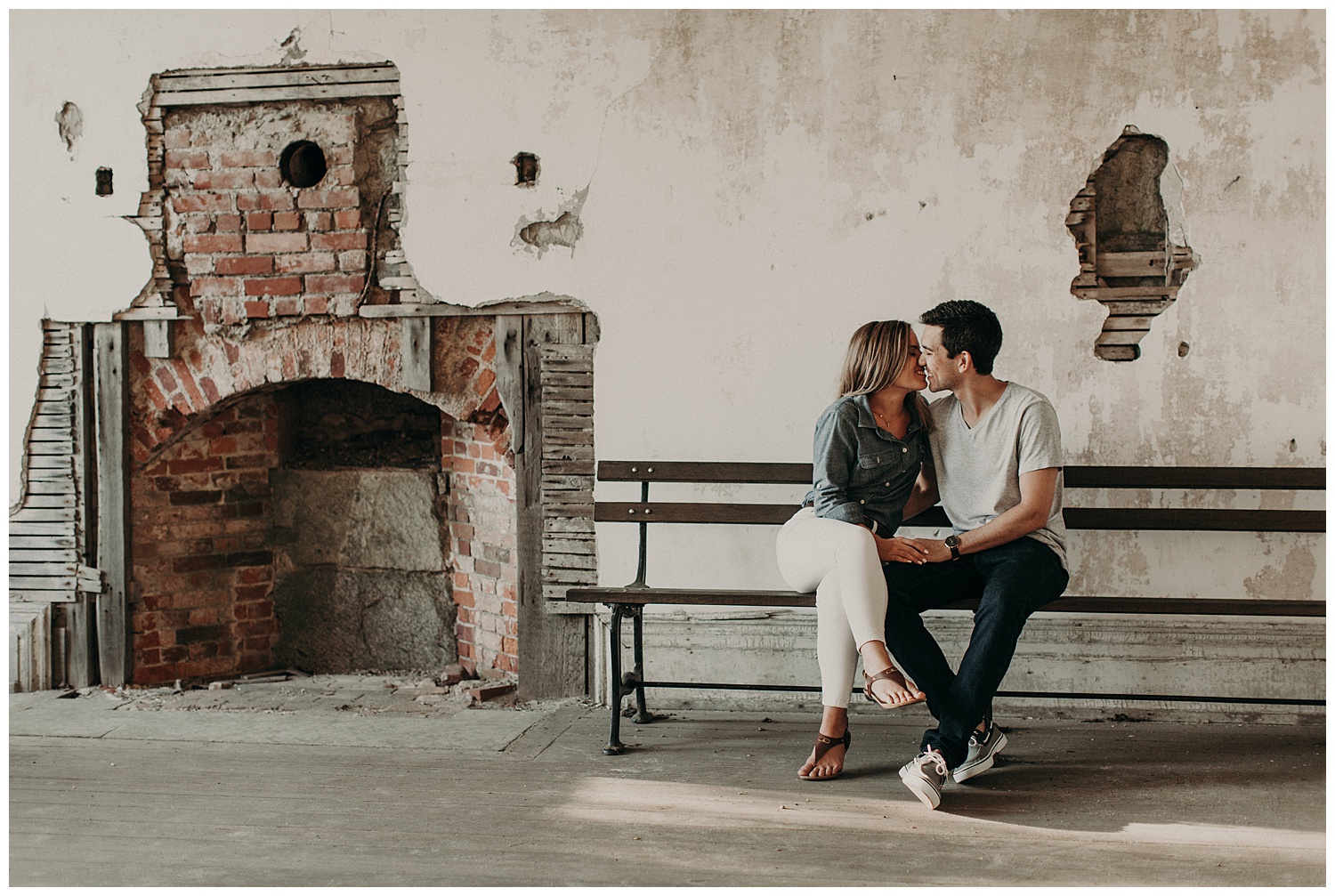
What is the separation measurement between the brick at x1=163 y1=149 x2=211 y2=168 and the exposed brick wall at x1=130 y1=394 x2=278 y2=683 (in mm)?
977

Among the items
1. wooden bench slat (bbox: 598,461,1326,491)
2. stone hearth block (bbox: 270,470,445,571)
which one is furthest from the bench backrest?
stone hearth block (bbox: 270,470,445,571)

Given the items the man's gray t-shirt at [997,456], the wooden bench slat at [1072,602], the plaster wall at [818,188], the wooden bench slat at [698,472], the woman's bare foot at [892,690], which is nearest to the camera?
the woman's bare foot at [892,690]

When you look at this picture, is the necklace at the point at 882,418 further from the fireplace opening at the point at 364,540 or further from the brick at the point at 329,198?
the brick at the point at 329,198

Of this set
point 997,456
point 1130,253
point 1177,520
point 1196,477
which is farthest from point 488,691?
point 1130,253

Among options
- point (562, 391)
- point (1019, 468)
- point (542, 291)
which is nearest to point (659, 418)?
point (562, 391)

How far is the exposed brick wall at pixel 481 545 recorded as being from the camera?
4555 mm

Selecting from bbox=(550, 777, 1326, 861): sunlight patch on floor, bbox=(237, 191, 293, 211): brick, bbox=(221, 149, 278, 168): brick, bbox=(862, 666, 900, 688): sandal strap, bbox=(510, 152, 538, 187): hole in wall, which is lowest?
bbox=(550, 777, 1326, 861): sunlight patch on floor

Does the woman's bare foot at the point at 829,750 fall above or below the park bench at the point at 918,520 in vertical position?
below

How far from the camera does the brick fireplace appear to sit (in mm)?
4332

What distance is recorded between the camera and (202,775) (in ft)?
11.3

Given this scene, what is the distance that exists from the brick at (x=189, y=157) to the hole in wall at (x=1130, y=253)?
3.31 m

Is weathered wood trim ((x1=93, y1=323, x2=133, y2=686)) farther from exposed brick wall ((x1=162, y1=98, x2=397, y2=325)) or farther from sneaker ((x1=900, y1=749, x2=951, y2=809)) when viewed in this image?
sneaker ((x1=900, y1=749, x2=951, y2=809))

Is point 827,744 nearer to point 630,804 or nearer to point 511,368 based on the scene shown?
point 630,804

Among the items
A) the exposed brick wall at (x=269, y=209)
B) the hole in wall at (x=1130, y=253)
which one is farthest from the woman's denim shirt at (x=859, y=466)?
the exposed brick wall at (x=269, y=209)
